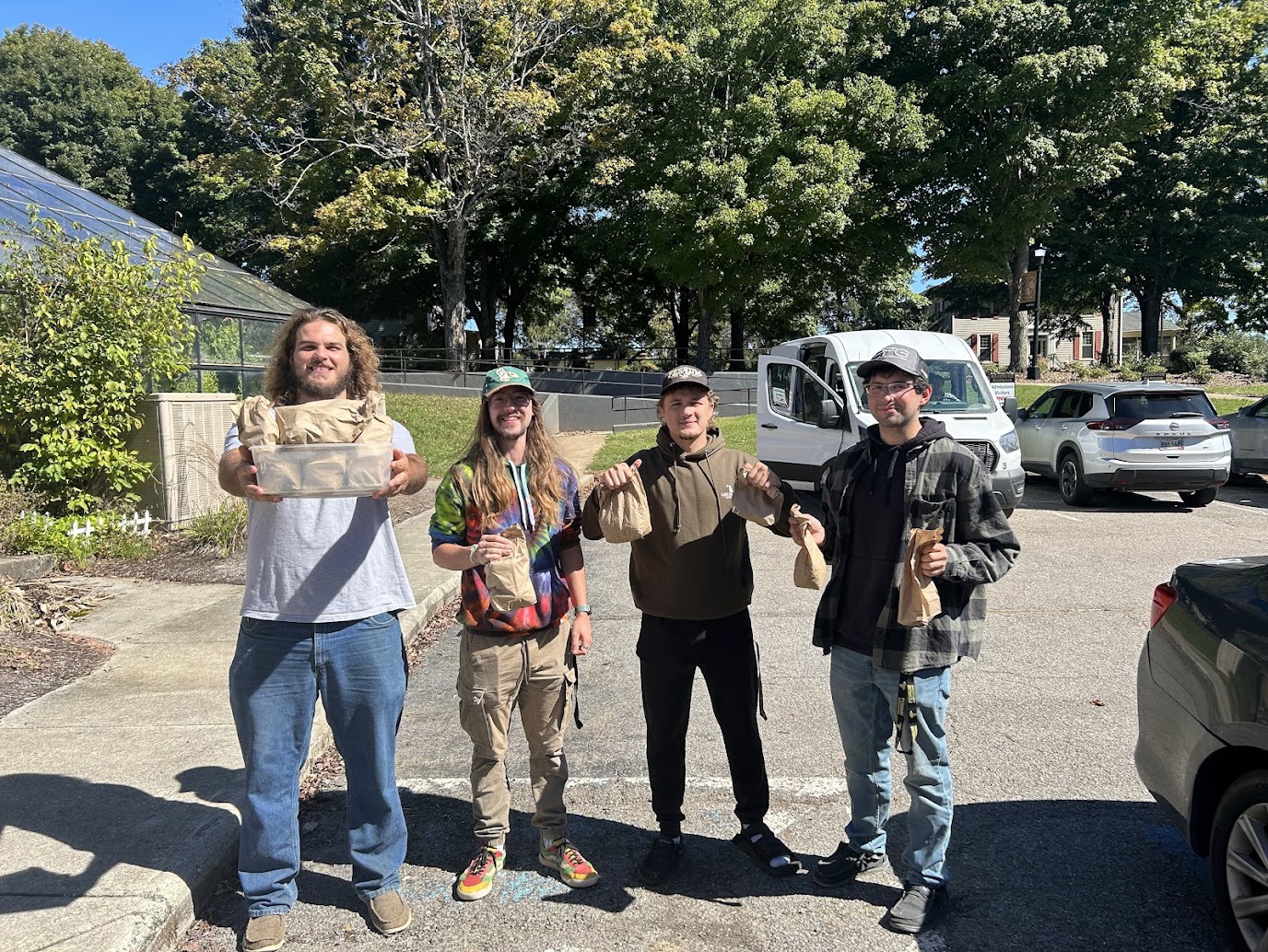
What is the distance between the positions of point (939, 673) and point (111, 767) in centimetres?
348

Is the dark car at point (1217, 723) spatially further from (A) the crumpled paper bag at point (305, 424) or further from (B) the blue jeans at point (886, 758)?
(A) the crumpled paper bag at point (305, 424)

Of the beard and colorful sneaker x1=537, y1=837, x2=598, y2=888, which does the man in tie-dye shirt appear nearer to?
colorful sneaker x1=537, y1=837, x2=598, y2=888

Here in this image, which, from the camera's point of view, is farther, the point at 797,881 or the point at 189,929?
the point at 797,881

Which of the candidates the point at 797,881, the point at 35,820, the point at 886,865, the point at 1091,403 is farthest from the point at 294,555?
the point at 1091,403

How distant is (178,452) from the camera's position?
341 inches

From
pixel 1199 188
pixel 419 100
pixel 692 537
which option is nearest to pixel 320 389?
pixel 692 537

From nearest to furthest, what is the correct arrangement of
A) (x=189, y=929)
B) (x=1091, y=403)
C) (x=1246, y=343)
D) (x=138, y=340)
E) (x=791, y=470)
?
(x=189, y=929)
(x=138, y=340)
(x=791, y=470)
(x=1091, y=403)
(x=1246, y=343)

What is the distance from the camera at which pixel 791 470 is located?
37.1 ft

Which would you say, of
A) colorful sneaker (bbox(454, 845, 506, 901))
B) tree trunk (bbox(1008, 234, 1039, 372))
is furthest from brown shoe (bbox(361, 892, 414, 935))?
tree trunk (bbox(1008, 234, 1039, 372))

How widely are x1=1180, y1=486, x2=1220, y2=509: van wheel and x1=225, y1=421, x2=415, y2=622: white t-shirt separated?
12.2 meters

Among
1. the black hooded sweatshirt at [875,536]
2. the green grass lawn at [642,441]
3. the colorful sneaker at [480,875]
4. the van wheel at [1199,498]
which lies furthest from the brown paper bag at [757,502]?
the green grass lawn at [642,441]

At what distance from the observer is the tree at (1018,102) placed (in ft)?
82.3

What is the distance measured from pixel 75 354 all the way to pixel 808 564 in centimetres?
742

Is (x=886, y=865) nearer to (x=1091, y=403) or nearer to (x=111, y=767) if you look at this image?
(x=111, y=767)
